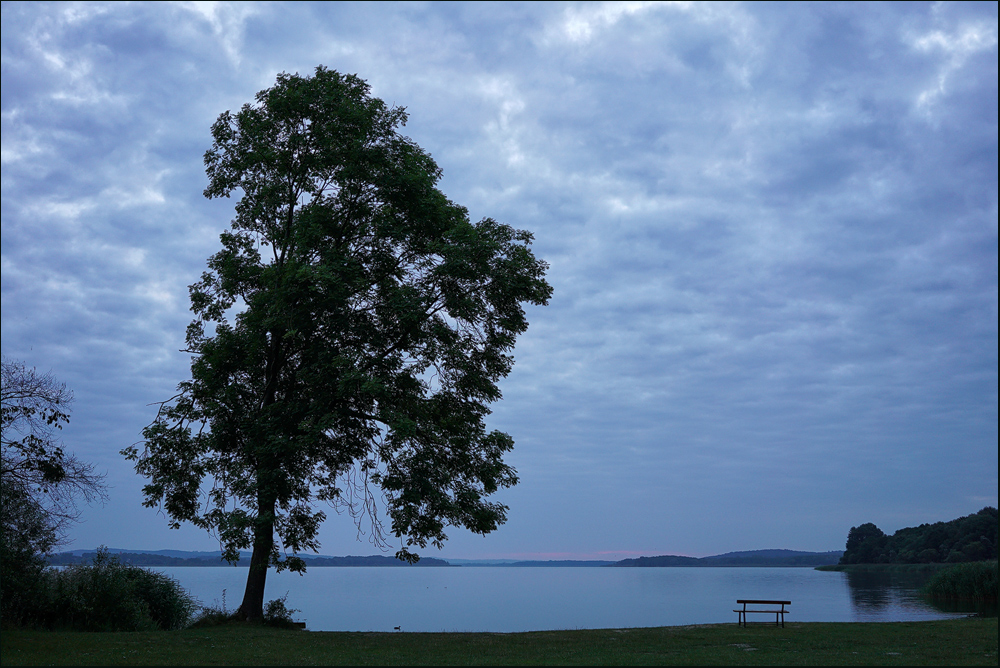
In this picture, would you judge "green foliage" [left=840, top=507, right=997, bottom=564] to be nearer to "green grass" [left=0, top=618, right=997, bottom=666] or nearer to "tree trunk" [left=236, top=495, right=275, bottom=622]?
"green grass" [left=0, top=618, right=997, bottom=666]

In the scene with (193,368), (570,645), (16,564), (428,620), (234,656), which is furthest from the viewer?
(428,620)

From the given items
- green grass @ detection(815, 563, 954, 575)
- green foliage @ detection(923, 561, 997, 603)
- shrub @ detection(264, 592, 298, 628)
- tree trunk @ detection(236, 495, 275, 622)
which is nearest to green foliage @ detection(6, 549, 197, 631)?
tree trunk @ detection(236, 495, 275, 622)

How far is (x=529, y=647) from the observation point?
17844mm

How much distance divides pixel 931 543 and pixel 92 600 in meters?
133

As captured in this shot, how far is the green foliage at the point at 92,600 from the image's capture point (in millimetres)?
21578

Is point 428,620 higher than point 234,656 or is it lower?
lower

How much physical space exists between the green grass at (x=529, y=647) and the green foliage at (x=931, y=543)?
100m

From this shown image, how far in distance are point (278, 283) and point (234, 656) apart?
1169 centimetres

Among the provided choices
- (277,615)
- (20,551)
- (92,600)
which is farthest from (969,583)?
(20,551)

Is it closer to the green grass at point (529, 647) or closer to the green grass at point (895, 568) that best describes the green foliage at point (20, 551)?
the green grass at point (529, 647)

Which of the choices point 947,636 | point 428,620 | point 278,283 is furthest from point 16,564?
point 428,620

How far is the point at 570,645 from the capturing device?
18.2 metres

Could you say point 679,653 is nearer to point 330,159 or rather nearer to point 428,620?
point 330,159

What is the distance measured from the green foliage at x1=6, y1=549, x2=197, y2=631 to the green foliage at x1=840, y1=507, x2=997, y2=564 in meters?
111
